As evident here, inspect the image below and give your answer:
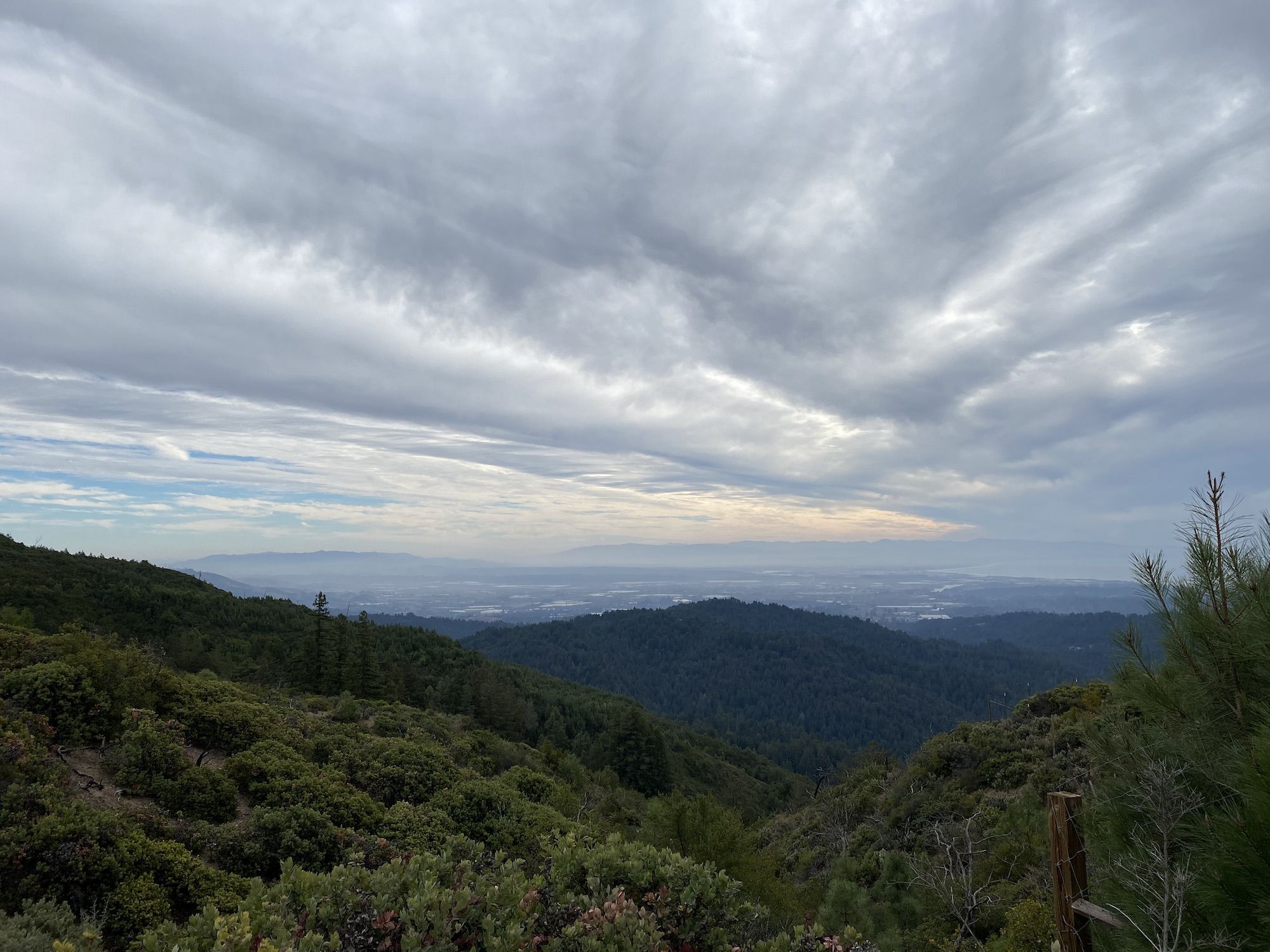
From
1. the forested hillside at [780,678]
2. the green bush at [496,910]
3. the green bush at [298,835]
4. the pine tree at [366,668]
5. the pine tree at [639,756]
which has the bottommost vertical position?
the forested hillside at [780,678]

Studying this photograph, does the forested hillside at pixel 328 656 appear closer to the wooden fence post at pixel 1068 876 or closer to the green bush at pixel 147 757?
the green bush at pixel 147 757

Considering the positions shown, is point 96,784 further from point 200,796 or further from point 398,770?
point 398,770

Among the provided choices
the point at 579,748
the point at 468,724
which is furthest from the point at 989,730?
the point at 579,748

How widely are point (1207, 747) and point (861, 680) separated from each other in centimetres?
18136

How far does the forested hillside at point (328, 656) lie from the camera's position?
96.4 ft

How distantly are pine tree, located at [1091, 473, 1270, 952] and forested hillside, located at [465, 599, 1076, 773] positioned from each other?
366ft

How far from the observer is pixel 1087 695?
69.6 feet

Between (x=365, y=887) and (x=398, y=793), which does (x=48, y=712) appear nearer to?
(x=398, y=793)

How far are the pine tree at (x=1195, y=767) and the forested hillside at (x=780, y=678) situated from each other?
11167cm

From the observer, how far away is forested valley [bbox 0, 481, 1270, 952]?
3416mm

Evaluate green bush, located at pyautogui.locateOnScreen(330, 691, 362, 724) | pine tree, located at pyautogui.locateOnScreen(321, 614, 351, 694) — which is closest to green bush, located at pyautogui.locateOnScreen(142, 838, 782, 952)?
green bush, located at pyautogui.locateOnScreen(330, 691, 362, 724)

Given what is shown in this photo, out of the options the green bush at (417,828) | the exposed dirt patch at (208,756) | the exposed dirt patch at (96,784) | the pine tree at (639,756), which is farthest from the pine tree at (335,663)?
the exposed dirt patch at (96,784)

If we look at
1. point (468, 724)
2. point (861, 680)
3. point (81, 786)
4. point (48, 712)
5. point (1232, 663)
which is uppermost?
point (1232, 663)

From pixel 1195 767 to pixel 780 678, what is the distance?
180 meters
